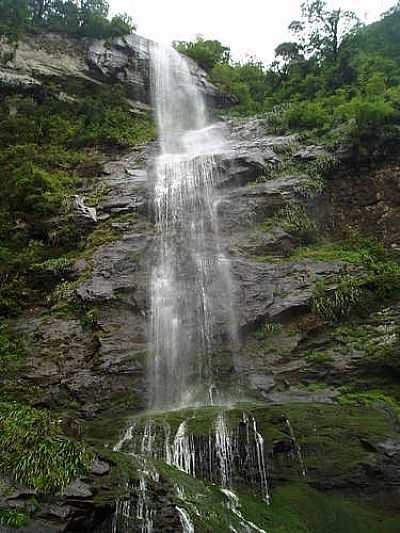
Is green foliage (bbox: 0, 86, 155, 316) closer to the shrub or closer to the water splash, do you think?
the shrub

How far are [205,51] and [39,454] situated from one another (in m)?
27.7

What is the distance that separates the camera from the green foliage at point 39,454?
510 cm

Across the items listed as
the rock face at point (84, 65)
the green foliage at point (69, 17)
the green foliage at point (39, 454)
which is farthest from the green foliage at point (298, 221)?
the green foliage at point (69, 17)

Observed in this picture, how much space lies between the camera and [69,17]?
83.0ft

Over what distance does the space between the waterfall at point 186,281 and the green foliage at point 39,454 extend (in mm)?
4508

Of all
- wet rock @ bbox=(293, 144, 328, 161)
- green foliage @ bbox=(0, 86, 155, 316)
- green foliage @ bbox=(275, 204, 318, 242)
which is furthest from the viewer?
wet rock @ bbox=(293, 144, 328, 161)

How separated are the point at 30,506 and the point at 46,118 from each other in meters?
17.9

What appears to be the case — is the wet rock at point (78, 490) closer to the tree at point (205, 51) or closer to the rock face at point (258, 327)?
the rock face at point (258, 327)

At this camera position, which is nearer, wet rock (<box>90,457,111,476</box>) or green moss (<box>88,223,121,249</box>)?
wet rock (<box>90,457,111,476</box>)

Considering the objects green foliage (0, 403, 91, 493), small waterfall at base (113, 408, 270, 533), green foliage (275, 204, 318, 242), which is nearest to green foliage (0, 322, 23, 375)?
small waterfall at base (113, 408, 270, 533)

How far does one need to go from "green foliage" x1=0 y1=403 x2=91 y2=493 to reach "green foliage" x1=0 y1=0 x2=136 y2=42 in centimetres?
2249

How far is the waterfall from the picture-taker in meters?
10.9

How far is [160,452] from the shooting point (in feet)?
25.2

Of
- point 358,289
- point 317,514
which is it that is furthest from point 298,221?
point 317,514
